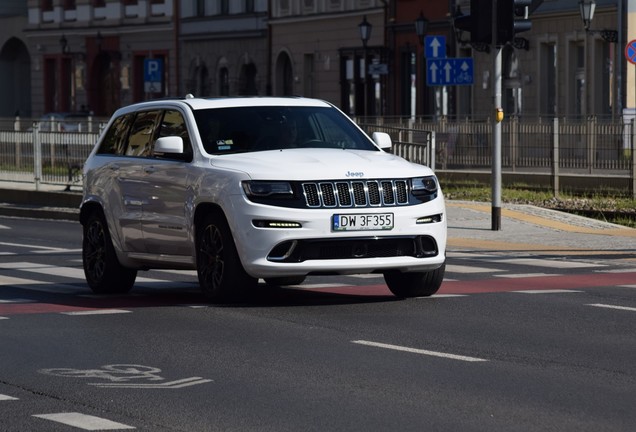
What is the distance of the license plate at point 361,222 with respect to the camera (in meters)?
13.7

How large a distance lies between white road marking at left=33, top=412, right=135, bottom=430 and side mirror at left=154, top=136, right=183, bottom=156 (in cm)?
585

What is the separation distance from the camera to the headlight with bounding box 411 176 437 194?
14227mm

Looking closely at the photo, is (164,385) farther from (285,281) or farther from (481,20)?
(481,20)

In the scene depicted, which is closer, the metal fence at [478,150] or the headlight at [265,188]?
the headlight at [265,188]

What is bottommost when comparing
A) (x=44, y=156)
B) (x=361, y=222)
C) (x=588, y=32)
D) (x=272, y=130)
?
(x=44, y=156)

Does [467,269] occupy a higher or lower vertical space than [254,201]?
lower

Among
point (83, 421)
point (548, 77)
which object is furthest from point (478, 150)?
point (83, 421)

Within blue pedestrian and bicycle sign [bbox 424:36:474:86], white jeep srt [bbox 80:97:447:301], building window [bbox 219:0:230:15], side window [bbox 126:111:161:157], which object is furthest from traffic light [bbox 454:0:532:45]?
building window [bbox 219:0:230:15]

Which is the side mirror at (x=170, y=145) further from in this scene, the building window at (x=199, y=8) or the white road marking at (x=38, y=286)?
the building window at (x=199, y=8)

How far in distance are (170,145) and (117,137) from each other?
1.69m

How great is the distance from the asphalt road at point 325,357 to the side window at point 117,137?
1.26 m

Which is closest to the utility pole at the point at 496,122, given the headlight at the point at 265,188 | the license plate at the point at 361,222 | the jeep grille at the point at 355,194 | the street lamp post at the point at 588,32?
the jeep grille at the point at 355,194

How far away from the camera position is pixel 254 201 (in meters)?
13.8

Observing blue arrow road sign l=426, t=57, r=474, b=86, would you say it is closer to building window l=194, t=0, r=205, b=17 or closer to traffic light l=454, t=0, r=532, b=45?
traffic light l=454, t=0, r=532, b=45
